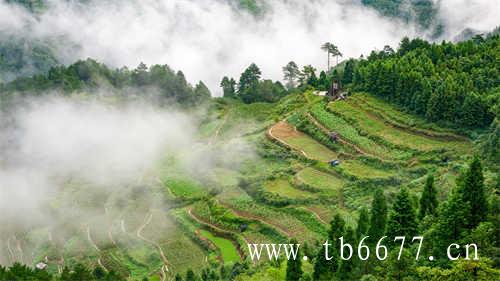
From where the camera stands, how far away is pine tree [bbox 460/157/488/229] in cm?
2573

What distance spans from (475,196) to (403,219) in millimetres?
4316

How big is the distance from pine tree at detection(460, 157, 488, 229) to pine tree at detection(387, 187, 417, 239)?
369 centimetres

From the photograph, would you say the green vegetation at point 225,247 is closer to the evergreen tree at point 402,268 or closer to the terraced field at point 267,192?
the terraced field at point 267,192

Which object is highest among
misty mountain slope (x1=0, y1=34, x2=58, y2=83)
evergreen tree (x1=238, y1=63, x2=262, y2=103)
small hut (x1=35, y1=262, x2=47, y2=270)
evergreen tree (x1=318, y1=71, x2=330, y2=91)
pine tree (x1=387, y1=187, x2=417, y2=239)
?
misty mountain slope (x1=0, y1=34, x2=58, y2=83)

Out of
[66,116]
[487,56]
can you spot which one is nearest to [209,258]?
[487,56]

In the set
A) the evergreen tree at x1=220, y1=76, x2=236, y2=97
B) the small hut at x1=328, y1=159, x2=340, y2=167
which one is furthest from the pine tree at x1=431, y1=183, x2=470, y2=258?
the evergreen tree at x1=220, y1=76, x2=236, y2=97

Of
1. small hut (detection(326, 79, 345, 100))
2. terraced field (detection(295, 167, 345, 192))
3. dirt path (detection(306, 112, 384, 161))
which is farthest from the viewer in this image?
small hut (detection(326, 79, 345, 100))

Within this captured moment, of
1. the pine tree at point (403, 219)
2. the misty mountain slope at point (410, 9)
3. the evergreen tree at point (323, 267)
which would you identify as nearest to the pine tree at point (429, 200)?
the pine tree at point (403, 219)

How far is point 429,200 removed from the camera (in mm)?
32094

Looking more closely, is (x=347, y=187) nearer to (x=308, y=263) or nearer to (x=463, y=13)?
(x=308, y=263)

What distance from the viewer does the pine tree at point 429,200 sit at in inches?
1257

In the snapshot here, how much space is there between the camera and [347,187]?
46875 mm

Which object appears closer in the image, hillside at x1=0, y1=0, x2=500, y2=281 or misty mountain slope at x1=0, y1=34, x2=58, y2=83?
hillside at x1=0, y1=0, x2=500, y2=281

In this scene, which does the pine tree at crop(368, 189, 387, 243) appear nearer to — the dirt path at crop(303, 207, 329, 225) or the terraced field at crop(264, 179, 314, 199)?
the dirt path at crop(303, 207, 329, 225)
